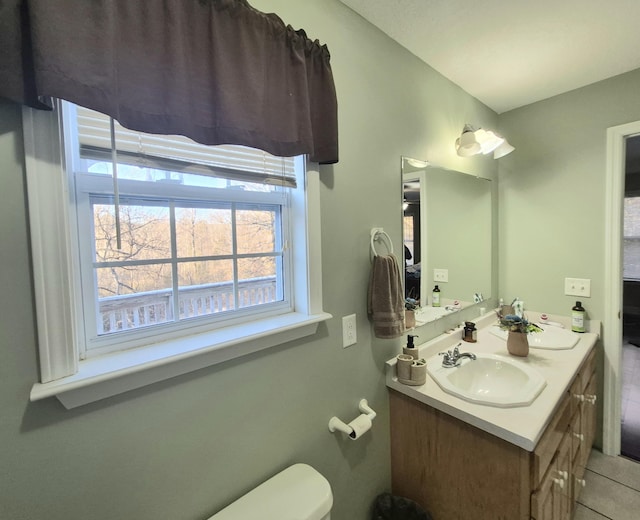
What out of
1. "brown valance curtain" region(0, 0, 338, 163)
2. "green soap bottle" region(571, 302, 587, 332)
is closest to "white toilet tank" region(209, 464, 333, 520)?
"brown valance curtain" region(0, 0, 338, 163)

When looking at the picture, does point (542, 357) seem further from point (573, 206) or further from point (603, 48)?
point (603, 48)

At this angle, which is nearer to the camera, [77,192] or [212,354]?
[77,192]

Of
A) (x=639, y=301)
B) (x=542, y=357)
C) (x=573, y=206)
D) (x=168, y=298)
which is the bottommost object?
(x=639, y=301)

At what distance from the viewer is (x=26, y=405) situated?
1.99 feet

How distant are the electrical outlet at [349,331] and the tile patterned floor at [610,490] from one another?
5.20 feet

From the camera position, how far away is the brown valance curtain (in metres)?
0.56

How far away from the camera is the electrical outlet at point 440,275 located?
5.61 ft

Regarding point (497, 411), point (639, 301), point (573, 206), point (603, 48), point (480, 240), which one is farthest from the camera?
point (639, 301)

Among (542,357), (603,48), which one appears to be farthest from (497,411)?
(603,48)

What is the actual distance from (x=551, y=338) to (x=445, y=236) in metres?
0.90

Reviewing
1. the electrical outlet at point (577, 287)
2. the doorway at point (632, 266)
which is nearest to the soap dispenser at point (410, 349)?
the electrical outlet at point (577, 287)

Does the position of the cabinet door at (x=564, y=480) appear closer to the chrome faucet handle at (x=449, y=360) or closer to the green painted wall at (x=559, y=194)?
the chrome faucet handle at (x=449, y=360)

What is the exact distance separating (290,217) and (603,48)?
184 centimetres

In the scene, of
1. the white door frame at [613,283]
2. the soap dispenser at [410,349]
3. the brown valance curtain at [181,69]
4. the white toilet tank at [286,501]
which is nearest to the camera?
the brown valance curtain at [181,69]
